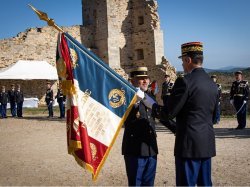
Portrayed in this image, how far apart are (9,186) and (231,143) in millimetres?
5313

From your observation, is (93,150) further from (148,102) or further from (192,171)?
(192,171)

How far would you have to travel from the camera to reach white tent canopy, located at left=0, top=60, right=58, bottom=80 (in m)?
22.1

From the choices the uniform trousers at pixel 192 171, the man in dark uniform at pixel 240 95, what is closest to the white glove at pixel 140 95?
the uniform trousers at pixel 192 171

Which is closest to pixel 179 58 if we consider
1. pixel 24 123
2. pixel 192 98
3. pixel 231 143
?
pixel 192 98

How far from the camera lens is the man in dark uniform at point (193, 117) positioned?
10.8ft

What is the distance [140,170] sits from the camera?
3809mm

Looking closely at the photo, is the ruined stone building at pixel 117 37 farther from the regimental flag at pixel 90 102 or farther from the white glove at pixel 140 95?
the white glove at pixel 140 95

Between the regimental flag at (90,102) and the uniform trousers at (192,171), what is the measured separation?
3.26ft

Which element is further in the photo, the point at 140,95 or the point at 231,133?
the point at 231,133

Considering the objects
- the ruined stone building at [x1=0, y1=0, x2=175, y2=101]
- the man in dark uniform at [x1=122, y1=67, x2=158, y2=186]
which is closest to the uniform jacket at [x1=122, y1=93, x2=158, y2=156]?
the man in dark uniform at [x1=122, y1=67, x2=158, y2=186]

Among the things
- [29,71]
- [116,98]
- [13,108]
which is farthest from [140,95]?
[29,71]

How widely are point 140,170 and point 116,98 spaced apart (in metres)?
0.89

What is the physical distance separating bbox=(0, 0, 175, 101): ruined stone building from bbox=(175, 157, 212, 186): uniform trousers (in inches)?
869

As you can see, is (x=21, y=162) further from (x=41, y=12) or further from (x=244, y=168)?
(x=244, y=168)
